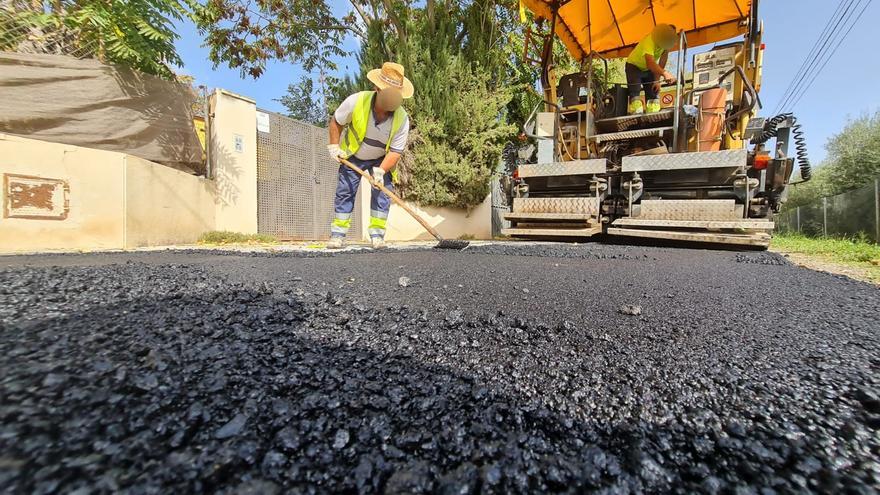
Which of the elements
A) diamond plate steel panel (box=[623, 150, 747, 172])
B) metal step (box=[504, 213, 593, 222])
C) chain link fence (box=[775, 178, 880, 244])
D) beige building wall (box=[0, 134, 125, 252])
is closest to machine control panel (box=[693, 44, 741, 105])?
diamond plate steel panel (box=[623, 150, 747, 172])

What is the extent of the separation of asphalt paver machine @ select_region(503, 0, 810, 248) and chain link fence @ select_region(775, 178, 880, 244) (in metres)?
4.25

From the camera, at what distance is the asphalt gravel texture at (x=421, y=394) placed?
0.57m

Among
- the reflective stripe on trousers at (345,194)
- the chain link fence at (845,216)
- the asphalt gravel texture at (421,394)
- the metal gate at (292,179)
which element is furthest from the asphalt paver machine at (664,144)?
the chain link fence at (845,216)

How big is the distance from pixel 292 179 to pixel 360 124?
282cm

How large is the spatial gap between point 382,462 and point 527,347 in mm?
597

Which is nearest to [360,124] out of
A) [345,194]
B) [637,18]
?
[345,194]

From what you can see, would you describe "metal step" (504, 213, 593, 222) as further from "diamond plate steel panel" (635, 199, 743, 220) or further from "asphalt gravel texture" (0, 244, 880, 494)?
"asphalt gravel texture" (0, 244, 880, 494)

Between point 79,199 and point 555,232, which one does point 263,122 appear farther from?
point 555,232

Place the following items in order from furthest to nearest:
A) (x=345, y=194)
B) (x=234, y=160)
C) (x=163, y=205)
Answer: (x=234, y=160) < (x=163, y=205) < (x=345, y=194)

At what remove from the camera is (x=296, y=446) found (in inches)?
24.7

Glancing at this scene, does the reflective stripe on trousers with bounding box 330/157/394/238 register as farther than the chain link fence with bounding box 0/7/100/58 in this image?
Yes

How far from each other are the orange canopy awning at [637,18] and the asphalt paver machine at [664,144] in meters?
0.01

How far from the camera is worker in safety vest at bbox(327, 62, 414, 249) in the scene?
4.16 metres

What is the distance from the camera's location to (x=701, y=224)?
Result: 4.00 meters
